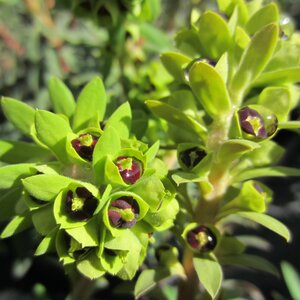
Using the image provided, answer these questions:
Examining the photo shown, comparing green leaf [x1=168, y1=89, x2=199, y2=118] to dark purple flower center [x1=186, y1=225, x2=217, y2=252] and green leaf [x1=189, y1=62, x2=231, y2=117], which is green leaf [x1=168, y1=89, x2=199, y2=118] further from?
dark purple flower center [x1=186, y1=225, x2=217, y2=252]

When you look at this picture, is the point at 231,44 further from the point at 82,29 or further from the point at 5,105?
the point at 82,29

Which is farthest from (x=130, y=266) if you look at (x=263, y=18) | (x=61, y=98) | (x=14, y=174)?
(x=263, y=18)

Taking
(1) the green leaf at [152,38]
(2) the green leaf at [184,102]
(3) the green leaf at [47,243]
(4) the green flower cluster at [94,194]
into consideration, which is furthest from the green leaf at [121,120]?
(1) the green leaf at [152,38]

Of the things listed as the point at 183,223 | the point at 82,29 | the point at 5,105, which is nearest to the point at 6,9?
the point at 82,29

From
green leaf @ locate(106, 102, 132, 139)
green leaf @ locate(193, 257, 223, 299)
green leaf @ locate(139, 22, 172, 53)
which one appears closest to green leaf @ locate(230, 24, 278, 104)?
green leaf @ locate(106, 102, 132, 139)

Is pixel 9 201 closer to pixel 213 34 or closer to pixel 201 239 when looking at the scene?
pixel 201 239
